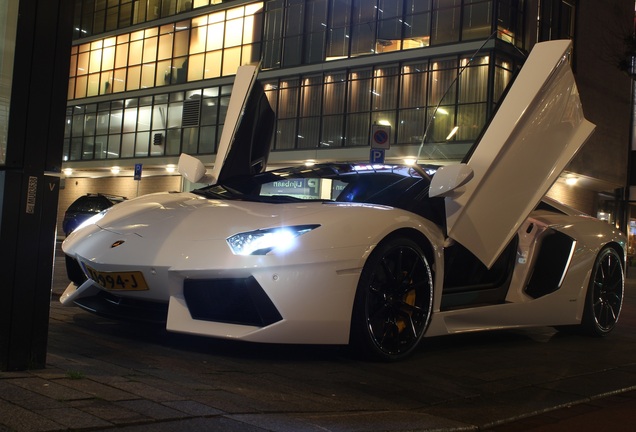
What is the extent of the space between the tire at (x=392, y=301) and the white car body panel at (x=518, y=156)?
1.70 ft

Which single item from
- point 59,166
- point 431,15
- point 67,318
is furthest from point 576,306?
point 431,15

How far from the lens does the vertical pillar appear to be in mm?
3467

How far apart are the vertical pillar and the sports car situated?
3.01 feet

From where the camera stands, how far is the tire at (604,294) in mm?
6676

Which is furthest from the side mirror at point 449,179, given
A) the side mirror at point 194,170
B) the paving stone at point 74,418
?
the paving stone at point 74,418

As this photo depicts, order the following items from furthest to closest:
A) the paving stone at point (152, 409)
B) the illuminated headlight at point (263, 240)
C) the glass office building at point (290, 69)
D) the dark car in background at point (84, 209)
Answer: the glass office building at point (290, 69) → the dark car in background at point (84, 209) → the illuminated headlight at point (263, 240) → the paving stone at point (152, 409)

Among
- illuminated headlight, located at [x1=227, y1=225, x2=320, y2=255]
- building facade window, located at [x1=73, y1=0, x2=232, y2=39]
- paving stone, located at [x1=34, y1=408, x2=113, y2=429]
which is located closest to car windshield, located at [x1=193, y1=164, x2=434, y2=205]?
illuminated headlight, located at [x1=227, y1=225, x2=320, y2=255]

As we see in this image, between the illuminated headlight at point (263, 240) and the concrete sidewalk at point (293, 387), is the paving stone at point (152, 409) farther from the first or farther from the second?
the illuminated headlight at point (263, 240)

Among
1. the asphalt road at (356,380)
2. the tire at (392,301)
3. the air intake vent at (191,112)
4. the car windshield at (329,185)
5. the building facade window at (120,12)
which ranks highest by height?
the building facade window at (120,12)

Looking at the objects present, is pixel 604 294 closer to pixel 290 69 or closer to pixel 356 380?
pixel 356 380

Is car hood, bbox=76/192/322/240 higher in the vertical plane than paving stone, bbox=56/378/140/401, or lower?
higher

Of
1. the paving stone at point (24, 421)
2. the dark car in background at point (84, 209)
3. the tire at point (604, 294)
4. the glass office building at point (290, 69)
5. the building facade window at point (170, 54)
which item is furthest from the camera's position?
the building facade window at point (170, 54)

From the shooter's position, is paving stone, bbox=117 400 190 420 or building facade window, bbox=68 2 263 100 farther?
building facade window, bbox=68 2 263 100

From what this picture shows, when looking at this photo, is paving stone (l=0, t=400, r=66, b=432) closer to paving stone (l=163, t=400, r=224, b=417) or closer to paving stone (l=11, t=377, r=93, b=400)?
paving stone (l=11, t=377, r=93, b=400)
